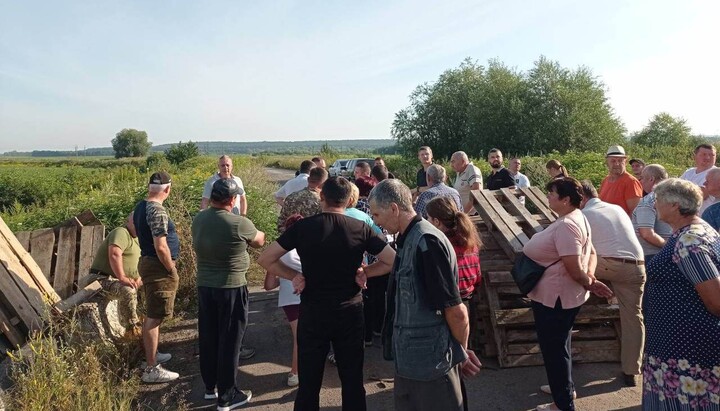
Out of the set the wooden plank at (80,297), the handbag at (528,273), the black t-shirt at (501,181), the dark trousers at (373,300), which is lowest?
the dark trousers at (373,300)

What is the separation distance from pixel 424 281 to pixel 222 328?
205 cm

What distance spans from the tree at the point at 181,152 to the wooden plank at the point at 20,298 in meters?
32.0

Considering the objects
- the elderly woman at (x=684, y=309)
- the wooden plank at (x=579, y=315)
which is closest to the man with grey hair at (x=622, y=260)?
the wooden plank at (x=579, y=315)

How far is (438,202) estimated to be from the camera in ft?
11.0

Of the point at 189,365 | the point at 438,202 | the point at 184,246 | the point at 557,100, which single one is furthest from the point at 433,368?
the point at 557,100

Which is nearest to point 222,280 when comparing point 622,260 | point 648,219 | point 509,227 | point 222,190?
point 222,190

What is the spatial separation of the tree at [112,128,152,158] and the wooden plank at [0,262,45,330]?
10767 centimetres

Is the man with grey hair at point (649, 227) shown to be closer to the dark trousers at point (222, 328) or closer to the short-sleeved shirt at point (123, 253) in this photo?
the dark trousers at point (222, 328)

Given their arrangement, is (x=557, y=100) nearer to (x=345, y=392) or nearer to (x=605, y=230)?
(x=605, y=230)

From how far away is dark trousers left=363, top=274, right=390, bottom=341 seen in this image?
513 centimetres

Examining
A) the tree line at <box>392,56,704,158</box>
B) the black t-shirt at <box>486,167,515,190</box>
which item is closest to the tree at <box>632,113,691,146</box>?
the tree line at <box>392,56,704,158</box>

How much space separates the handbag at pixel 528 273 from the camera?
137 inches

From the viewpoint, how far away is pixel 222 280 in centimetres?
374

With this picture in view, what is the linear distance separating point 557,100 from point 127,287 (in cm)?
2631
